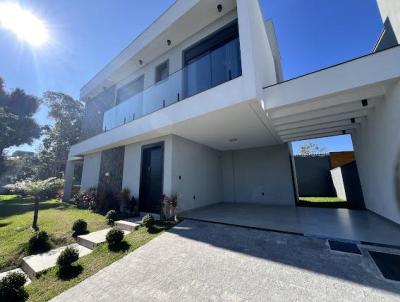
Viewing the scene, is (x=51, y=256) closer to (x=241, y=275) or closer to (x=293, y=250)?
(x=241, y=275)

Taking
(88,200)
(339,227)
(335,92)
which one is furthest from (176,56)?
(88,200)

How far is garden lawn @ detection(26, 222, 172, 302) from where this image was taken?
279cm

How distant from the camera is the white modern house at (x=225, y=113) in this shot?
448 cm

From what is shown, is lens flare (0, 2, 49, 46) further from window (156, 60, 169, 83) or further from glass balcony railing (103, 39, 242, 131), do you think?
window (156, 60, 169, 83)

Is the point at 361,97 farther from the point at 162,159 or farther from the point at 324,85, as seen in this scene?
the point at 162,159

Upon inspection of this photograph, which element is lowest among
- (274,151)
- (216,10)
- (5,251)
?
(5,251)

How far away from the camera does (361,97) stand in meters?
4.54

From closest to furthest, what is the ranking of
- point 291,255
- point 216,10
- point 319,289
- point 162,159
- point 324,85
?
point 319,289
point 291,255
point 324,85
point 216,10
point 162,159

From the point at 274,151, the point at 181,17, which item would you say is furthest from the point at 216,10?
the point at 274,151

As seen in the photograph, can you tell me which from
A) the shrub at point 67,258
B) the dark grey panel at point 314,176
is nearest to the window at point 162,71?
the shrub at point 67,258

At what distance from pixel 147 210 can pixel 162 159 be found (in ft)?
7.26

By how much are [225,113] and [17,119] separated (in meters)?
26.5

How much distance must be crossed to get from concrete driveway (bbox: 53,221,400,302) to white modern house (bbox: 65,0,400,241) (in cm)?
309

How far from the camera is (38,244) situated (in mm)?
4445
